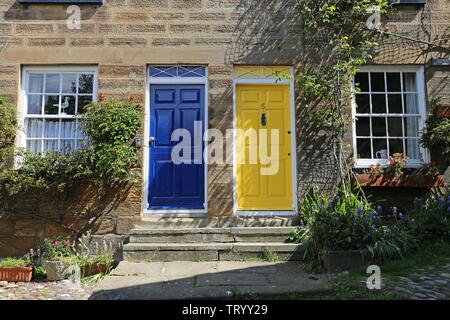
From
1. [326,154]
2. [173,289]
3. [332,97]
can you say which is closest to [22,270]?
[173,289]

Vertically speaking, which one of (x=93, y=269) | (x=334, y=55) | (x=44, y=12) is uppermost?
(x=44, y=12)

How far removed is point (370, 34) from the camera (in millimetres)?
6449

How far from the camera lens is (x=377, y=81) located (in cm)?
656

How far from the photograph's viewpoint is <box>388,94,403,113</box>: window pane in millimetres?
6539

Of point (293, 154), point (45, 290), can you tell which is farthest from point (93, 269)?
point (293, 154)

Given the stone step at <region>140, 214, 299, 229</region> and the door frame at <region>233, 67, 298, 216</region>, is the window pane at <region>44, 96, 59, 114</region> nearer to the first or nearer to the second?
the stone step at <region>140, 214, 299, 229</region>

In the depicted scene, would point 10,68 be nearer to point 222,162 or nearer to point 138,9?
point 138,9

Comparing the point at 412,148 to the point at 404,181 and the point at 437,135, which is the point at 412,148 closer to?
the point at 437,135

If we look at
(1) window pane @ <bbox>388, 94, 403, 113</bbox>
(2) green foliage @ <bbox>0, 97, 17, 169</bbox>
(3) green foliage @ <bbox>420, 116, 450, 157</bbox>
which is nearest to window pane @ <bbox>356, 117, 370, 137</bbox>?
(1) window pane @ <bbox>388, 94, 403, 113</bbox>

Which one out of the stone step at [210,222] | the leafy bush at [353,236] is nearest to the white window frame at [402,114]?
the leafy bush at [353,236]

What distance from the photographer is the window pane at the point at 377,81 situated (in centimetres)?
654

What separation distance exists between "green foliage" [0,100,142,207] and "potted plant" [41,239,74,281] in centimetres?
81

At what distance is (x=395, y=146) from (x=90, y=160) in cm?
496

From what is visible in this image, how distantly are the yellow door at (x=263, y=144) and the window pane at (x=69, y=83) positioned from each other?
8.90 feet
